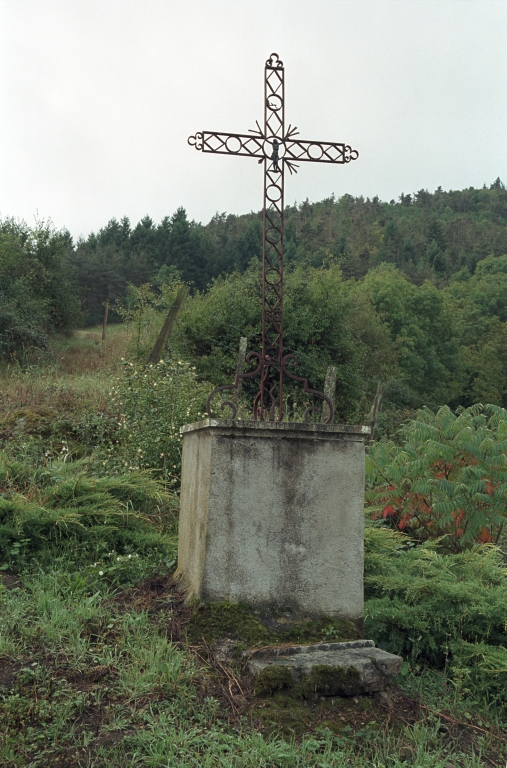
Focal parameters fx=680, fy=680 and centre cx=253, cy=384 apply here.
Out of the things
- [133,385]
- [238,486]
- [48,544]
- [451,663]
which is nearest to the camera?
[238,486]

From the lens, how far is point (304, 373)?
19109 millimetres

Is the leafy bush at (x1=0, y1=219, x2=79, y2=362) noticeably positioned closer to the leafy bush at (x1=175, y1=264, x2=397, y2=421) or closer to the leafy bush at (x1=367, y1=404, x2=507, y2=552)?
the leafy bush at (x1=175, y1=264, x2=397, y2=421)

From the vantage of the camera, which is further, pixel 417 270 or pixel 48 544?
pixel 417 270

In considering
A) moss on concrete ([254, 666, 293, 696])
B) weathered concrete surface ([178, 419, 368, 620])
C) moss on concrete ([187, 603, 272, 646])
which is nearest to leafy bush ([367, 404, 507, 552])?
weathered concrete surface ([178, 419, 368, 620])

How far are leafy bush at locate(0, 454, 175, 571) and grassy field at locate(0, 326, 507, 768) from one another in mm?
13

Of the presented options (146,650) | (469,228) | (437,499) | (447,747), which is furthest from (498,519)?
(469,228)

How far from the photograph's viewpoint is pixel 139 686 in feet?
11.3

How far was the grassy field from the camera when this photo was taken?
3059mm

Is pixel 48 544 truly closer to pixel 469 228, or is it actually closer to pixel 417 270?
pixel 417 270

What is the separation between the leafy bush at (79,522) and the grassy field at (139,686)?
13mm

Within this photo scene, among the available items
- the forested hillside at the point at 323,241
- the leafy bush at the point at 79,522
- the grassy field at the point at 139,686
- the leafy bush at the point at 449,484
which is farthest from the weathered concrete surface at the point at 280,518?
the forested hillside at the point at 323,241

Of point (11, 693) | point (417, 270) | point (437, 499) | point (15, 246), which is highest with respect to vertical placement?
point (417, 270)

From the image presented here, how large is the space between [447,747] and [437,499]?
294 cm

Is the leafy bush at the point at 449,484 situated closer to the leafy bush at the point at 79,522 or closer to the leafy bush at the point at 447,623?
the leafy bush at the point at 447,623
